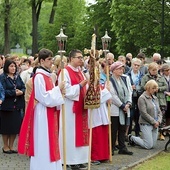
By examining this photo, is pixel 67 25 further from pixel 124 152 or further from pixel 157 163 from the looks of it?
pixel 157 163

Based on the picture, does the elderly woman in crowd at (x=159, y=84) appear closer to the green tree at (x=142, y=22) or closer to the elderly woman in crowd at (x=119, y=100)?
the elderly woman in crowd at (x=119, y=100)

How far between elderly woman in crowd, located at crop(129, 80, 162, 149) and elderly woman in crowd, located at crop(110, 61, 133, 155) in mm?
1291

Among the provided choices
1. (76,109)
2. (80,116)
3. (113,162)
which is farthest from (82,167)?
(76,109)

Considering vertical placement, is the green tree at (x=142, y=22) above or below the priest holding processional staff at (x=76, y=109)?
above

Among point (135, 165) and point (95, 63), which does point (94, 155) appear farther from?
point (95, 63)

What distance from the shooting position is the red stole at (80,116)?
8867mm

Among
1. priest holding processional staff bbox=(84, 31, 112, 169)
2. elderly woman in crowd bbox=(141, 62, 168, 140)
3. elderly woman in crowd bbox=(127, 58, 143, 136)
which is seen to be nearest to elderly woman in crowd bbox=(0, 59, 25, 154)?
priest holding processional staff bbox=(84, 31, 112, 169)

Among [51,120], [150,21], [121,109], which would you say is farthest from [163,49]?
[51,120]

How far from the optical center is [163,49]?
96.2ft

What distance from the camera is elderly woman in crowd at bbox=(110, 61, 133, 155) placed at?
1020 cm

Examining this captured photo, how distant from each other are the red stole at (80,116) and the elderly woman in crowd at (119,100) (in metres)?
1.35

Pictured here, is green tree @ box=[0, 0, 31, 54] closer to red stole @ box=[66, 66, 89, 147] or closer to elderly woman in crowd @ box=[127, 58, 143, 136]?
elderly woman in crowd @ box=[127, 58, 143, 136]

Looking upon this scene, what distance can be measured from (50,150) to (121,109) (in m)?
3.05

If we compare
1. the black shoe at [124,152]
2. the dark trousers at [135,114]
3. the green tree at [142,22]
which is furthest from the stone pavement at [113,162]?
the green tree at [142,22]
